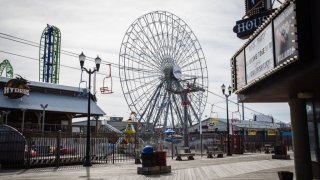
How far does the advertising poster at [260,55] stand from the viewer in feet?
33.2

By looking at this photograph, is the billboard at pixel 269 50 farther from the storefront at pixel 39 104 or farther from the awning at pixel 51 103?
the awning at pixel 51 103

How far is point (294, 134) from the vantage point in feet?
39.0

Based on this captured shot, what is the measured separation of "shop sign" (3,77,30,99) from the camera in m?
40.7

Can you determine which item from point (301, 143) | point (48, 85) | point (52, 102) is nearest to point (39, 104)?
point (52, 102)

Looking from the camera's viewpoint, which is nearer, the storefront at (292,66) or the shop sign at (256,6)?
the storefront at (292,66)

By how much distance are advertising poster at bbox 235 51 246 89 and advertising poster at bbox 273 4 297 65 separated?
360 cm

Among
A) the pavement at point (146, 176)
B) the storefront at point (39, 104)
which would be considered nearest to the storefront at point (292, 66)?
the pavement at point (146, 176)

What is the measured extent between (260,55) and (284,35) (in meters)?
2.24

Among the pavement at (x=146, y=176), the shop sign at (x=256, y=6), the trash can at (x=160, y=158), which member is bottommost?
the pavement at (x=146, y=176)

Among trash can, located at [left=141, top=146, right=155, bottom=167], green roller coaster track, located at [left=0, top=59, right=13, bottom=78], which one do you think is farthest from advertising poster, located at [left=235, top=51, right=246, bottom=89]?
green roller coaster track, located at [left=0, top=59, right=13, bottom=78]

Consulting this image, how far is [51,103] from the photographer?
45.2 meters

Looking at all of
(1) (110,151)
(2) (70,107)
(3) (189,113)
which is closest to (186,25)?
(3) (189,113)

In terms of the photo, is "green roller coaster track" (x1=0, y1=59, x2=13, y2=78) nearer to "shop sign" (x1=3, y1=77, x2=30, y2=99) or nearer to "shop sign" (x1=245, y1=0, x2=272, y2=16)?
"shop sign" (x1=3, y1=77, x2=30, y2=99)

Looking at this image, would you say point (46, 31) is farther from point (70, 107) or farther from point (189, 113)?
point (189, 113)
